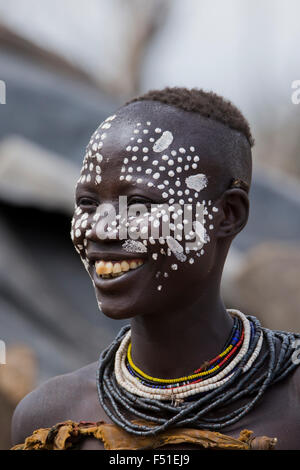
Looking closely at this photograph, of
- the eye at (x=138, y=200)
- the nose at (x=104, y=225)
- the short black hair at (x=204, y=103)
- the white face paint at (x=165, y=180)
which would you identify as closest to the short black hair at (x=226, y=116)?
the short black hair at (x=204, y=103)

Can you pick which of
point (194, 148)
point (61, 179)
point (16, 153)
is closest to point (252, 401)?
point (194, 148)

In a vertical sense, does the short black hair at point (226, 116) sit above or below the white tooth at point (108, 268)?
above

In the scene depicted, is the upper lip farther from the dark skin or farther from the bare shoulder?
the bare shoulder

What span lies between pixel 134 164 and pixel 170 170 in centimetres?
11

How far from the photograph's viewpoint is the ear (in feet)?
7.27

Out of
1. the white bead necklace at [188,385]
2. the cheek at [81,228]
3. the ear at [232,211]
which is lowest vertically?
the white bead necklace at [188,385]

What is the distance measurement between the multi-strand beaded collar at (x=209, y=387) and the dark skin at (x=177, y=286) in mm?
33

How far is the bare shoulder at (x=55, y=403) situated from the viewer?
2.38 metres

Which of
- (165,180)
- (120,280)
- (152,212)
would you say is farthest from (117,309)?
(165,180)

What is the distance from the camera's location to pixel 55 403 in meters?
2.42

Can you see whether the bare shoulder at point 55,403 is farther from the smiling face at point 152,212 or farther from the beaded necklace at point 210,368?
the smiling face at point 152,212

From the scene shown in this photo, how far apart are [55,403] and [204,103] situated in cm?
116

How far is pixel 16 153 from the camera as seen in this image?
768cm

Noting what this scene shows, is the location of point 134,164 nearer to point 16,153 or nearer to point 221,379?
point 221,379
